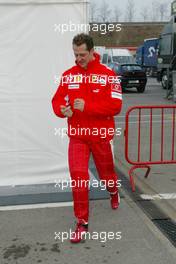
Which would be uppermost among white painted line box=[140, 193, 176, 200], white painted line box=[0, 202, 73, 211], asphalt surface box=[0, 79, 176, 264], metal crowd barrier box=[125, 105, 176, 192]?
metal crowd barrier box=[125, 105, 176, 192]

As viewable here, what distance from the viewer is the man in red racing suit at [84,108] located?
4398 millimetres

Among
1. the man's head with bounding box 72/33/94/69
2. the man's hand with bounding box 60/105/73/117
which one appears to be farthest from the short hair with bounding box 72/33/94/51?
the man's hand with bounding box 60/105/73/117

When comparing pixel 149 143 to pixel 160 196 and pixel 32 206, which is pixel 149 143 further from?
pixel 32 206

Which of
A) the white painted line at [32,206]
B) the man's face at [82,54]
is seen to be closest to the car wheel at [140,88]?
the white painted line at [32,206]

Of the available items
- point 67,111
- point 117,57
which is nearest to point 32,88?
point 67,111

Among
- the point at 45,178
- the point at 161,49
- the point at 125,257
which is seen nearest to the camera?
the point at 125,257

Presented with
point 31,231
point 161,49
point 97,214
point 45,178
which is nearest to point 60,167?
point 45,178

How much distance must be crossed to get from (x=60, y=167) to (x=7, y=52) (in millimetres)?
1606

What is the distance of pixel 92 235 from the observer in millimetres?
4605

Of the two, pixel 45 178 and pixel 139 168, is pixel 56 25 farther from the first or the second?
pixel 139 168

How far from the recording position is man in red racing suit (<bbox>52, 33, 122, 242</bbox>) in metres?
4.40

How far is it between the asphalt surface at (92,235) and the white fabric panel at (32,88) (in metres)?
0.69

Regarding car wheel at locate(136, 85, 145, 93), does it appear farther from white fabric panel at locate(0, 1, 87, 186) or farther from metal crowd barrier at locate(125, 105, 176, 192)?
white fabric panel at locate(0, 1, 87, 186)

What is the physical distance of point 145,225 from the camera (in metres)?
4.86
